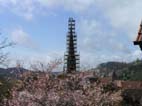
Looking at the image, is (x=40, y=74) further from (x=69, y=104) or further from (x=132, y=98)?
(x=132, y=98)

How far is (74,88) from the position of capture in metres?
23.0

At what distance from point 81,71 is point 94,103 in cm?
350

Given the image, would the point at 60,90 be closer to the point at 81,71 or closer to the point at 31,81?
the point at 31,81

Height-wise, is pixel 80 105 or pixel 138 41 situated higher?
pixel 138 41

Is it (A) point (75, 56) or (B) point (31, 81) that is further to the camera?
(A) point (75, 56)

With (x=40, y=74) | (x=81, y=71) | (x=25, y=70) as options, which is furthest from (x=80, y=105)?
(x=81, y=71)

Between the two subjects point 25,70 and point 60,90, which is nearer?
point 60,90

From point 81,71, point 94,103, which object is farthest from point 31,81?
point 81,71

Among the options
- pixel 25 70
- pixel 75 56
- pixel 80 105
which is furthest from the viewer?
pixel 75 56

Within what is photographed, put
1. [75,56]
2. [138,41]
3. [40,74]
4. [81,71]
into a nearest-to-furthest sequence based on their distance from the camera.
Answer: [138,41], [40,74], [81,71], [75,56]

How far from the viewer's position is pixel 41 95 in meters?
19.0

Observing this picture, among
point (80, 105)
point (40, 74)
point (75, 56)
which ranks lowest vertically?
point (80, 105)

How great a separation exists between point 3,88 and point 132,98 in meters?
8.73

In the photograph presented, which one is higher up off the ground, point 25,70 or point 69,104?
point 25,70
